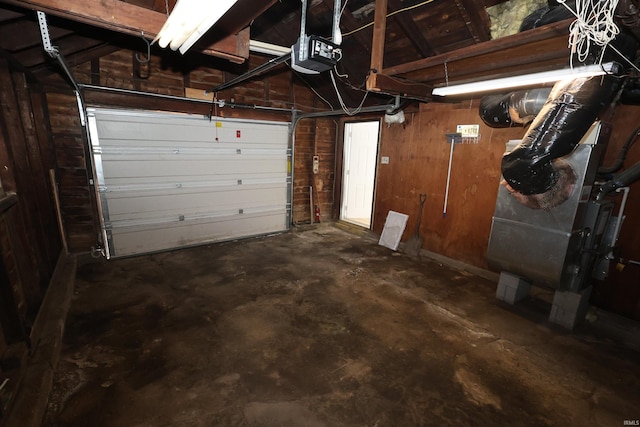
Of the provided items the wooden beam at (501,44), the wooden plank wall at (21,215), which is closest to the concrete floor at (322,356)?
the wooden plank wall at (21,215)

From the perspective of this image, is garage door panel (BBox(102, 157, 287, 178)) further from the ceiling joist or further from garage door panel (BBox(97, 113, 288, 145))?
the ceiling joist

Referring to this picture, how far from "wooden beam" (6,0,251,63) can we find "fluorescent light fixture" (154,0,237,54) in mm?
150

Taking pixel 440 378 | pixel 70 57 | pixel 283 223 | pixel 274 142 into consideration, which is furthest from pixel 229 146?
pixel 440 378

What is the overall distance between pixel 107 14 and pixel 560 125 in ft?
10.9

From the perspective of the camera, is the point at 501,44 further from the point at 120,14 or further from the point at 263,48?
the point at 120,14

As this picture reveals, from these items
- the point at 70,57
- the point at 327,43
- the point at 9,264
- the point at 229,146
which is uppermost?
the point at 70,57

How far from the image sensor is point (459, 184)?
13.8 ft

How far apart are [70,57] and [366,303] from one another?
182 inches

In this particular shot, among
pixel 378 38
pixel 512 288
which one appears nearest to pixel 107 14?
pixel 378 38

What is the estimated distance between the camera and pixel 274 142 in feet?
17.6

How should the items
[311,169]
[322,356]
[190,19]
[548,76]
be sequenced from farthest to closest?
[311,169] < [322,356] < [548,76] < [190,19]

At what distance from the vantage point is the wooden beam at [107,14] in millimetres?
1753

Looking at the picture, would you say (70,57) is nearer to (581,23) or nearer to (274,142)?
(274,142)

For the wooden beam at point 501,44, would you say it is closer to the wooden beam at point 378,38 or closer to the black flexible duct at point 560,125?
the wooden beam at point 378,38
